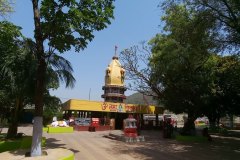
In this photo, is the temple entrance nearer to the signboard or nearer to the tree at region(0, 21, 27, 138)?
the signboard

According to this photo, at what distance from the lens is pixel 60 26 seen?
13.4m

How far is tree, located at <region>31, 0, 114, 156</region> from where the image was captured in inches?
517

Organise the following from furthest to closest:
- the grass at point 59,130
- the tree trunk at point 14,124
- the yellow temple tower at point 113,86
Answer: the yellow temple tower at point 113,86
the grass at point 59,130
the tree trunk at point 14,124

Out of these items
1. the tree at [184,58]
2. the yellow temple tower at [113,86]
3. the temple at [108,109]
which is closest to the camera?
the tree at [184,58]

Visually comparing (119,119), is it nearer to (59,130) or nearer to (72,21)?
(59,130)

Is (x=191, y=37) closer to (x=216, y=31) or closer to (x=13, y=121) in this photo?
(x=216, y=31)

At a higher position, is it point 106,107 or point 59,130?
point 106,107

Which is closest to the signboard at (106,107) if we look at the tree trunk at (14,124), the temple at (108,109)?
the temple at (108,109)

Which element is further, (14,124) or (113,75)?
(113,75)

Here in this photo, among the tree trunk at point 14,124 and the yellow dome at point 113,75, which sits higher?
the yellow dome at point 113,75

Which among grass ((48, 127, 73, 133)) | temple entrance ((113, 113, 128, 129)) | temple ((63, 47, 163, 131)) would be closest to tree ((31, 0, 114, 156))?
grass ((48, 127, 73, 133))

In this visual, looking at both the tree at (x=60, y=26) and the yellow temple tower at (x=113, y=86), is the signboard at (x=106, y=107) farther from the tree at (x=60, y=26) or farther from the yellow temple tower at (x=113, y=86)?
the tree at (x=60, y=26)

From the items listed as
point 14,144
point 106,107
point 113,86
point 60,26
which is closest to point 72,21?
point 60,26

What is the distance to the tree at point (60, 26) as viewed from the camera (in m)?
13.1
